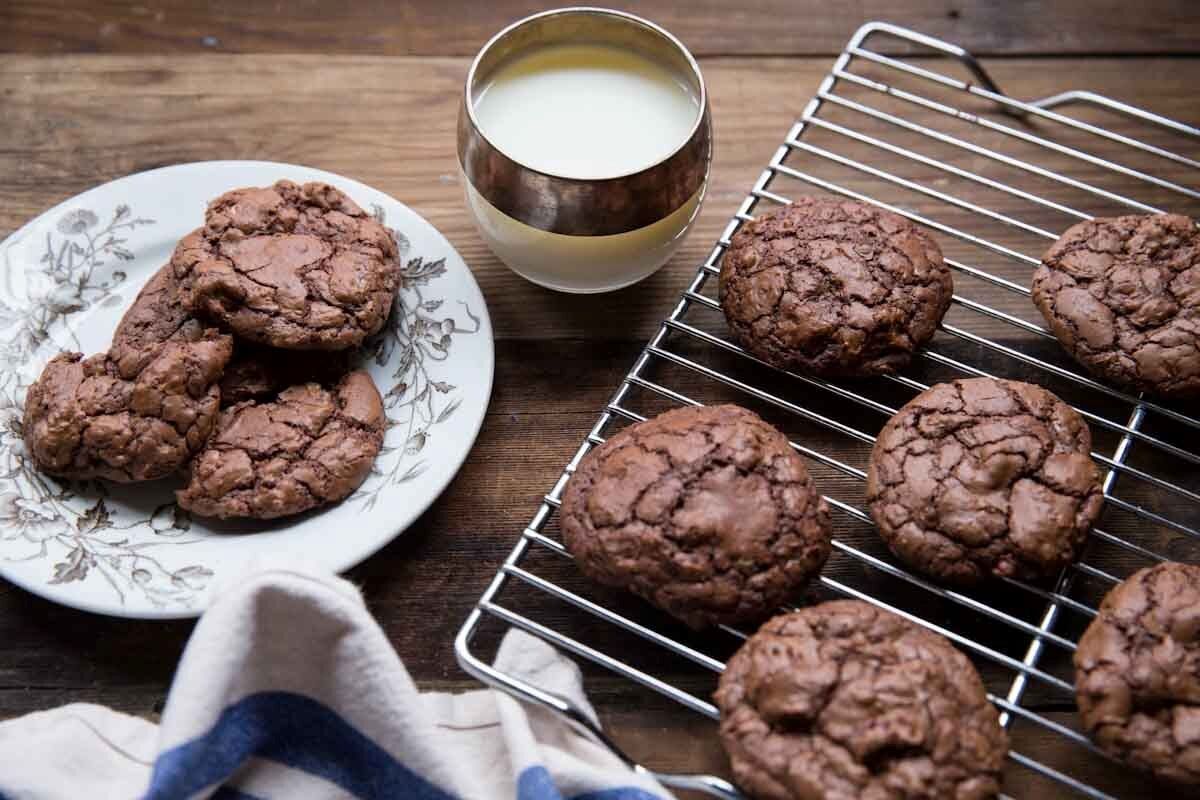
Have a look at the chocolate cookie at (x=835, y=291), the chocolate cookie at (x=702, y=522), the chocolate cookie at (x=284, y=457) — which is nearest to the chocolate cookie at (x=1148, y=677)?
the chocolate cookie at (x=702, y=522)

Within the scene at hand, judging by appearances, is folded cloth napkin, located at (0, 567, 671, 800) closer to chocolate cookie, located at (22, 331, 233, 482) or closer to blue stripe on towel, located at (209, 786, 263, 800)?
blue stripe on towel, located at (209, 786, 263, 800)

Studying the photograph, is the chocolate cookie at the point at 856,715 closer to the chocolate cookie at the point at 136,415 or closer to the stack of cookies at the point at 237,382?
the stack of cookies at the point at 237,382

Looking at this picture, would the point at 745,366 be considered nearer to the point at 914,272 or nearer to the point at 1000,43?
the point at 914,272

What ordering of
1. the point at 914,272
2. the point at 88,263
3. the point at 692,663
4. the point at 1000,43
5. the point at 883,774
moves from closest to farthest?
the point at 883,774
the point at 692,663
the point at 914,272
the point at 88,263
the point at 1000,43

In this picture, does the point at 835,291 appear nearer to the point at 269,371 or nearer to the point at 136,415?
the point at 269,371

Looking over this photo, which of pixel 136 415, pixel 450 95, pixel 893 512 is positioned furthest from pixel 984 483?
pixel 450 95

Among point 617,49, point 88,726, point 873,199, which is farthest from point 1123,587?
point 88,726
